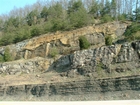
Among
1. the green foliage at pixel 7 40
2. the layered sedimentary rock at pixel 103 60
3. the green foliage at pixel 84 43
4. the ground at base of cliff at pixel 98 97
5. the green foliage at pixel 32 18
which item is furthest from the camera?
the green foliage at pixel 32 18

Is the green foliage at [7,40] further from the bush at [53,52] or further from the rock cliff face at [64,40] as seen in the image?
the bush at [53,52]

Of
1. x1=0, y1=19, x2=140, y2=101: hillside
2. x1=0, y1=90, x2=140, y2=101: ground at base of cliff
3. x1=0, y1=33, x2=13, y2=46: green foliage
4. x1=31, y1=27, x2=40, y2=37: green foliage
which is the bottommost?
x1=0, y1=90, x2=140, y2=101: ground at base of cliff

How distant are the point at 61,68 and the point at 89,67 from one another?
648cm

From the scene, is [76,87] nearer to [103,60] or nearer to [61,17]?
[103,60]

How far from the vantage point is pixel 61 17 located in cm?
5491

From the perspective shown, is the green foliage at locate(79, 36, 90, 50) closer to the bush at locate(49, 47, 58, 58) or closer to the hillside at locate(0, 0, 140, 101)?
the hillside at locate(0, 0, 140, 101)

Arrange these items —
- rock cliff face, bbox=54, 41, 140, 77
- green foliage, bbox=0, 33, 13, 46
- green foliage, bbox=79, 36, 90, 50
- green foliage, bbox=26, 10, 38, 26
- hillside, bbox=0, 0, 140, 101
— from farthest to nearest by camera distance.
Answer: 1. green foliage, bbox=26, 10, 38, 26
2. green foliage, bbox=0, 33, 13, 46
3. green foliage, bbox=79, 36, 90, 50
4. rock cliff face, bbox=54, 41, 140, 77
5. hillside, bbox=0, 0, 140, 101

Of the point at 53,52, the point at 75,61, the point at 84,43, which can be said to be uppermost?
the point at 84,43

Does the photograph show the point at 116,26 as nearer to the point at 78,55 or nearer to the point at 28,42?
the point at 78,55

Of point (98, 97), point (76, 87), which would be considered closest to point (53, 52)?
point (76, 87)

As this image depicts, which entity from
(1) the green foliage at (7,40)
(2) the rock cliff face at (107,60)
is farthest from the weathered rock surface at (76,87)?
(1) the green foliage at (7,40)

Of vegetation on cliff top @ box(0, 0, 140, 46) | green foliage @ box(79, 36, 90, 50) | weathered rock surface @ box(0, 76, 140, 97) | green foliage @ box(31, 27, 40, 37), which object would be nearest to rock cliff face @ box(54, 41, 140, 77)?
weathered rock surface @ box(0, 76, 140, 97)

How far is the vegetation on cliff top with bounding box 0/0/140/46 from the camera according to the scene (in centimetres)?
4241

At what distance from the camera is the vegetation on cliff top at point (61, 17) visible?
4241 cm
